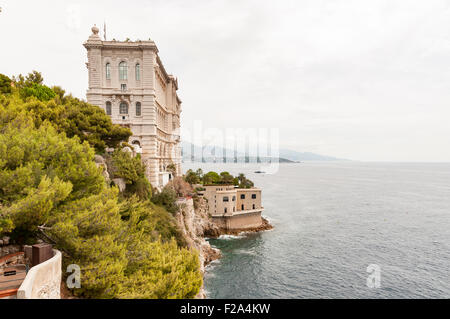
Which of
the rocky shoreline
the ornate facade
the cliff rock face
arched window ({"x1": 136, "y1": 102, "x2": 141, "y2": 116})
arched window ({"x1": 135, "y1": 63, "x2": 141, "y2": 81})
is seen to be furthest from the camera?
the rocky shoreline

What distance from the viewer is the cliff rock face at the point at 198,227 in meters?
36.3

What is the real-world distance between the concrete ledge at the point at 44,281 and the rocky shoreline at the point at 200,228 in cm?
2186

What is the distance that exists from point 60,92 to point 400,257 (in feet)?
188

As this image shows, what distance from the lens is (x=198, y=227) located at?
48.5 meters

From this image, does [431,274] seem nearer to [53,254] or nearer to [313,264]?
[313,264]

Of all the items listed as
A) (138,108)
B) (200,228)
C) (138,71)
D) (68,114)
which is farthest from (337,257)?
(68,114)

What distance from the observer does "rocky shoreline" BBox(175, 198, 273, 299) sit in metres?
36.6

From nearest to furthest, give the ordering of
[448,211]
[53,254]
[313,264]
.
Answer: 1. [53,254]
2. [313,264]
3. [448,211]

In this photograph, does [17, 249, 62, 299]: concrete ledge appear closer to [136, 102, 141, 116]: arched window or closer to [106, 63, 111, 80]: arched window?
[136, 102, 141, 116]: arched window

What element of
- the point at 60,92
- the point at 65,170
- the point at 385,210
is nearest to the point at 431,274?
the point at 385,210

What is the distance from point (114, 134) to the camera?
28828 millimetres

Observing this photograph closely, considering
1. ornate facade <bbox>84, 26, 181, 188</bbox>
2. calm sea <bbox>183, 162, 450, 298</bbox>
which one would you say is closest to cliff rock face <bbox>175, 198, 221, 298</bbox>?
calm sea <bbox>183, 162, 450, 298</bbox>

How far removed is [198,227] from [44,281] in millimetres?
39700
